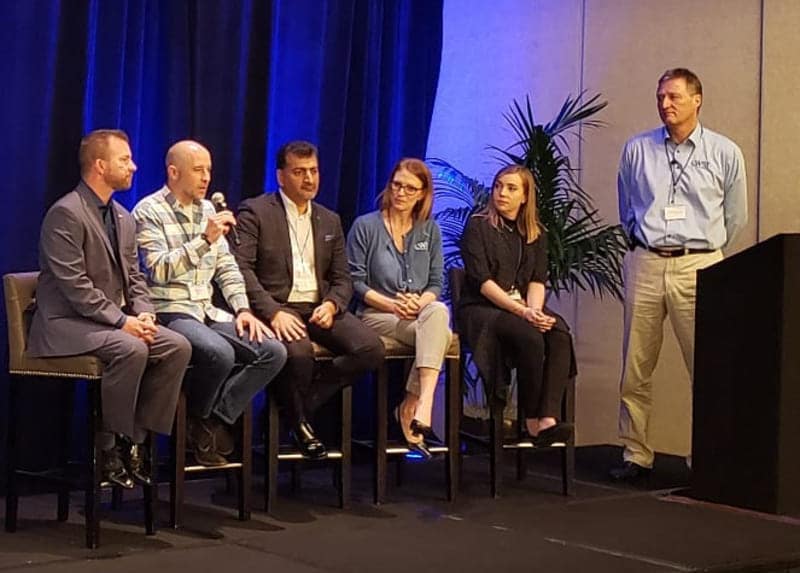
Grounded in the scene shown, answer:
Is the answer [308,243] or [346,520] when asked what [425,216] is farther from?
[346,520]

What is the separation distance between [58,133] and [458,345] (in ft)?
5.54

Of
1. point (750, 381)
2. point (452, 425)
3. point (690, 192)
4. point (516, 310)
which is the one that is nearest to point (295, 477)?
point (452, 425)

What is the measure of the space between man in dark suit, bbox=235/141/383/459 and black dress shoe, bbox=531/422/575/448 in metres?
0.74

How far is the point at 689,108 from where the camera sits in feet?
17.3

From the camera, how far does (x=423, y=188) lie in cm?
515

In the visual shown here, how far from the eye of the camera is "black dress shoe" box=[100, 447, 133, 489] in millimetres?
3961

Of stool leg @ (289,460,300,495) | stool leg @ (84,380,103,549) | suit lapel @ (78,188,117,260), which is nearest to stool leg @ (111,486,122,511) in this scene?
stool leg @ (84,380,103,549)

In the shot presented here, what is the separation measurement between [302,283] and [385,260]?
0.41m

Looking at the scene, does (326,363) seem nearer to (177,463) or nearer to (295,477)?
(295,477)

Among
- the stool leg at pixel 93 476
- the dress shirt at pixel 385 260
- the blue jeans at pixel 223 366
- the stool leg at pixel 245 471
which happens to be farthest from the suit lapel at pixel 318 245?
the stool leg at pixel 93 476

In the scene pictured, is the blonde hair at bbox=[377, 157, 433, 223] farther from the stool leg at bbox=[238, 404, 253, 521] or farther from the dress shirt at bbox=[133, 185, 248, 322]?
the stool leg at bbox=[238, 404, 253, 521]

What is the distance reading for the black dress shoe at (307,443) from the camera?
4504mm

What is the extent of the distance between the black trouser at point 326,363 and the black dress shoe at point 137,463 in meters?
0.60

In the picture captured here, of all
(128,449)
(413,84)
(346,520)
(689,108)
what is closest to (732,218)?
(689,108)
